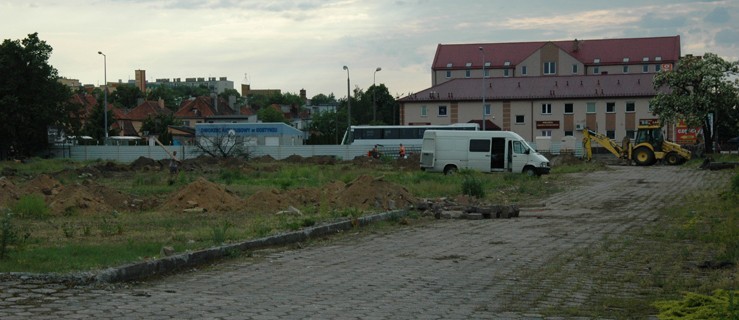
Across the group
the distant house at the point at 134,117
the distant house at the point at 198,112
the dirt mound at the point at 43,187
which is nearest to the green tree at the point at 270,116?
the distant house at the point at 198,112

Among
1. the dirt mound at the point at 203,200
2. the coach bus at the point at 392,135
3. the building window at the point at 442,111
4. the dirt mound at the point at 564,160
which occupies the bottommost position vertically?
the dirt mound at the point at 564,160

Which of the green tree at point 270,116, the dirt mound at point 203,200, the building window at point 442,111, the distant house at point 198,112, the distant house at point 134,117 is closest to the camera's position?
the dirt mound at point 203,200

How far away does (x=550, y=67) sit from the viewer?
364ft

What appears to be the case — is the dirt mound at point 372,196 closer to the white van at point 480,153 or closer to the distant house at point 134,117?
the white van at point 480,153

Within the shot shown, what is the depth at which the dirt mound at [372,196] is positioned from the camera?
909 inches

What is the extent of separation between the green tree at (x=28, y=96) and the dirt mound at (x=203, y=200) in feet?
Answer: 170

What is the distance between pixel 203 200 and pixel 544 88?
72.4 metres

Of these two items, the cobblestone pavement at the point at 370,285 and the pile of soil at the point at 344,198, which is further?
the pile of soil at the point at 344,198

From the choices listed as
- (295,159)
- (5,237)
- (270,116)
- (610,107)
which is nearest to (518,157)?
(295,159)

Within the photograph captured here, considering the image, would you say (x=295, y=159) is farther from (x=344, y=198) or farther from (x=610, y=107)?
(x=344, y=198)

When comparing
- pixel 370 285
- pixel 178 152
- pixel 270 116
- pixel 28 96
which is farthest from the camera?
pixel 270 116

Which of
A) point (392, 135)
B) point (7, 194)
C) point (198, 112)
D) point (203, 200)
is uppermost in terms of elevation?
point (198, 112)

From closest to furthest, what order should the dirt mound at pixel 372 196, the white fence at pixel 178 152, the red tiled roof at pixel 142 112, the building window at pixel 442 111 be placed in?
the dirt mound at pixel 372 196 → the white fence at pixel 178 152 → the building window at pixel 442 111 → the red tiled roof at pixel 142 112

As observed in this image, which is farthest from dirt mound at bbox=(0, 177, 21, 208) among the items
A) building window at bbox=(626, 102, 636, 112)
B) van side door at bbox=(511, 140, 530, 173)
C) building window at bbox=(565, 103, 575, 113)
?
building window at bbox=(626, 102, 636, 112)
